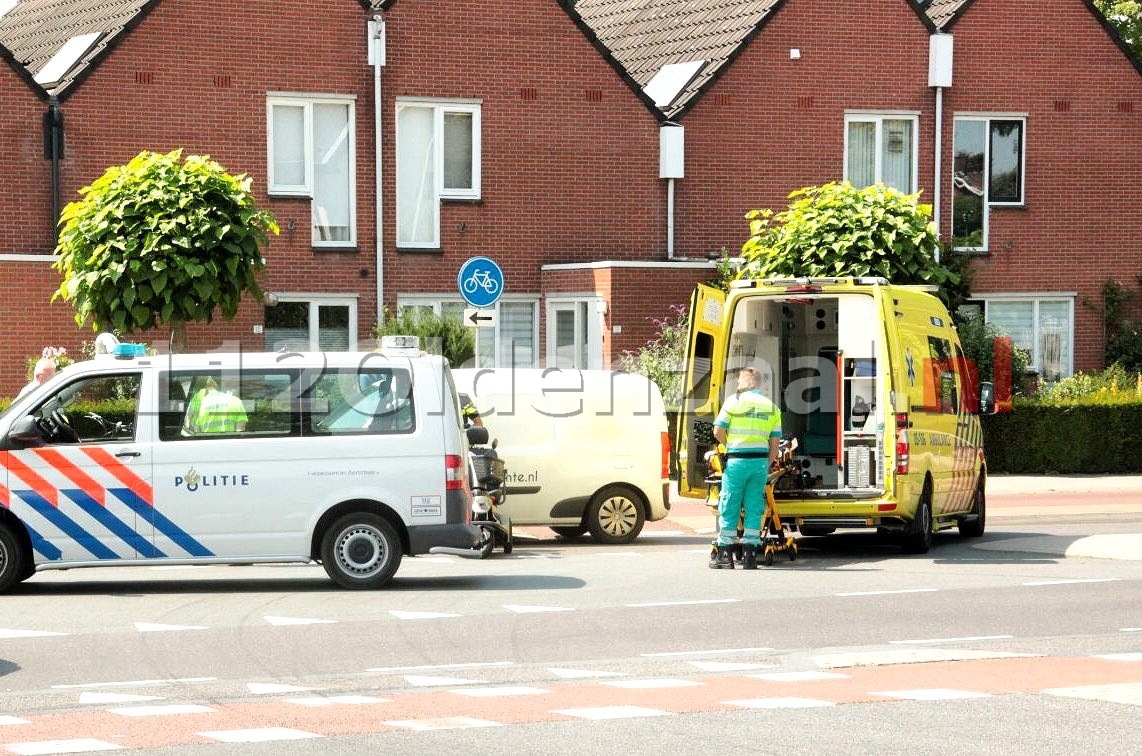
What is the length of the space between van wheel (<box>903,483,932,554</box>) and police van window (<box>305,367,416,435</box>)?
5.12m

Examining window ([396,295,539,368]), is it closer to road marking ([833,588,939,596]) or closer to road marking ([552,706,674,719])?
road marking ([833,588,939,596])

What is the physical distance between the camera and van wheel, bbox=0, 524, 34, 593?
1389 centimetres

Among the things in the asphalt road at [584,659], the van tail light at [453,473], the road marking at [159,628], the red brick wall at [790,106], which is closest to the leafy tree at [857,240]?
the red brick wall at [790,106]

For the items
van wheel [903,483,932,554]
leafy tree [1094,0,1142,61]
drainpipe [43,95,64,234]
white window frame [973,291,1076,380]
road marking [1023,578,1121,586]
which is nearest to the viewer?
road marking [1023,578,1121,586]

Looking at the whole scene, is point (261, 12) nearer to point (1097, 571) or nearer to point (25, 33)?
point (25, 33)

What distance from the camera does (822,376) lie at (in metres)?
18.2

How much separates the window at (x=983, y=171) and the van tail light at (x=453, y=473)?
59.3 feet

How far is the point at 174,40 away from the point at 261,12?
135cm

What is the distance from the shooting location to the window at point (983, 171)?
30.5 meters

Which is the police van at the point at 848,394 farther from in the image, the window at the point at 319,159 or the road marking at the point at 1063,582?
the window at the point at 319,159

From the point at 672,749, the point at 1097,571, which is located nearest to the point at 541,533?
the point at 1097,571

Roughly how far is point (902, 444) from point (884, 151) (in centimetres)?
1485

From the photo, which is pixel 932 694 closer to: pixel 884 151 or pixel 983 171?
pixel 884 151

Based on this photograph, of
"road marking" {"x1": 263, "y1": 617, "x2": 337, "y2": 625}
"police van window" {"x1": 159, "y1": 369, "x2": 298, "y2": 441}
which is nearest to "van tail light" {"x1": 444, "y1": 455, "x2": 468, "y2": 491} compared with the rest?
"police van window" {"x1": 159, "y1": 369, "x2": 298, "y2": 441}
